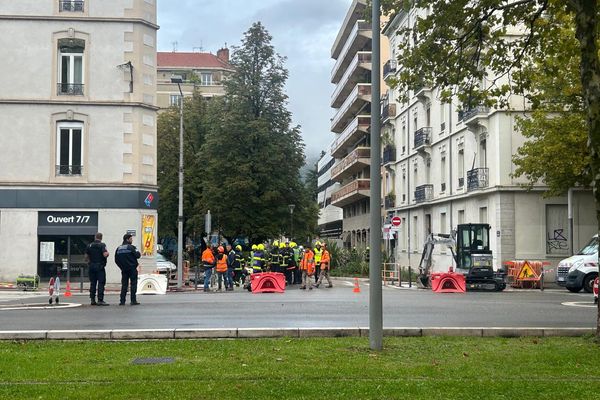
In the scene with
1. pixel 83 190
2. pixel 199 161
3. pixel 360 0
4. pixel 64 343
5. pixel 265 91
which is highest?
pixel 360 0

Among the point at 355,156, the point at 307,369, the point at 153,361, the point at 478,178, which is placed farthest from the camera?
the point at 355,156

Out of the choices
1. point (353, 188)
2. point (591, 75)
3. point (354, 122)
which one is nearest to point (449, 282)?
point (591, 75)

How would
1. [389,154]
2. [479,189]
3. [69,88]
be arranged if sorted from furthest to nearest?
1. [389,154]
2. [479,189]
3. [69,88]

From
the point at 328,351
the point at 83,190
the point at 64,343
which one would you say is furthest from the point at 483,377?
the point at 83,190

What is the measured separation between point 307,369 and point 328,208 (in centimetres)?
9094

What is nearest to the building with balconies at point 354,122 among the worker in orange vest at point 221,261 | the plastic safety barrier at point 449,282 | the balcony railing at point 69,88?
the balcony railing at point 69,88

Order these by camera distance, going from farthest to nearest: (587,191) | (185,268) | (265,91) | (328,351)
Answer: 1. (265,91)
2. (185,268)
3. (587,191)
4. (328,351)

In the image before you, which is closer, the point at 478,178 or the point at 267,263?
the point at 267,263

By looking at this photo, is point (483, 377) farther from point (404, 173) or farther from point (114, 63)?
point (404, 173)

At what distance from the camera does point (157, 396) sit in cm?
720

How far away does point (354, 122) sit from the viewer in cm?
6556

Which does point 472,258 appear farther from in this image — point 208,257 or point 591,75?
point 591,75

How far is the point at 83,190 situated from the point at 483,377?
2549cm

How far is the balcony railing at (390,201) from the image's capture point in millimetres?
58834
